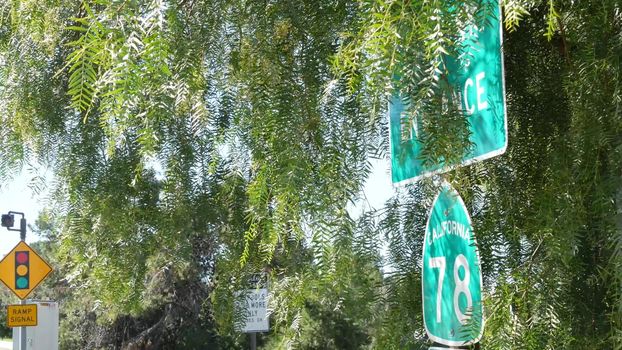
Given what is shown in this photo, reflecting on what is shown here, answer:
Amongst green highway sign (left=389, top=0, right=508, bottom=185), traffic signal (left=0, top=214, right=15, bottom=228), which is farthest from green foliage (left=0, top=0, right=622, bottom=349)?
traffic signal (left=0, top=214, right=15, bottom=228)

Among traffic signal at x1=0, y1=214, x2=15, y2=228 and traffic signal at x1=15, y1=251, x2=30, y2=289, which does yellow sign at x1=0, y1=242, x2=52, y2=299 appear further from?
traffic signal at x1=0, y1=214, x2=15, y2=228

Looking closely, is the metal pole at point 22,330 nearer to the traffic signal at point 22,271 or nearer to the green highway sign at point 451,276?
the traffic signal at point 22,271

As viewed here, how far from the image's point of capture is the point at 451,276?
1.62 meters

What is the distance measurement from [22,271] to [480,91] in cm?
868

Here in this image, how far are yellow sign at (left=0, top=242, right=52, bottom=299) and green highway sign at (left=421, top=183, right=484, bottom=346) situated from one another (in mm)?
8383

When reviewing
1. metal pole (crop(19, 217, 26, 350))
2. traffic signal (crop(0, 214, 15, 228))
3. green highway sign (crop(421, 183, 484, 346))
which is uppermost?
traffic signal (crop(0, 214, 15, 228))

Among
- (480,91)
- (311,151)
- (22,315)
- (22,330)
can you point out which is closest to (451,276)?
(480,91)

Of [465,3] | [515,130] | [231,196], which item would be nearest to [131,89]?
[465,3]

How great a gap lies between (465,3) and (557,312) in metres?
0.75

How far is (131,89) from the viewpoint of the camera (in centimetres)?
154

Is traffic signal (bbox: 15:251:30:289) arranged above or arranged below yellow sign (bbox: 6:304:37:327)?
above

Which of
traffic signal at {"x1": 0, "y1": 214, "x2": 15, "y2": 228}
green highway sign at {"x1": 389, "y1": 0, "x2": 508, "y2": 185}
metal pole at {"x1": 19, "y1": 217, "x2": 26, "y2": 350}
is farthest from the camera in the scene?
traffic signal at {"x1": 0, "y1": 214, "x2": 15, "y2": 228}

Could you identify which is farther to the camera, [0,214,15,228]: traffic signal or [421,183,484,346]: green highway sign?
[0,214,15,228]: traffic signal

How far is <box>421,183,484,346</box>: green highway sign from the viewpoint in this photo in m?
1.56
